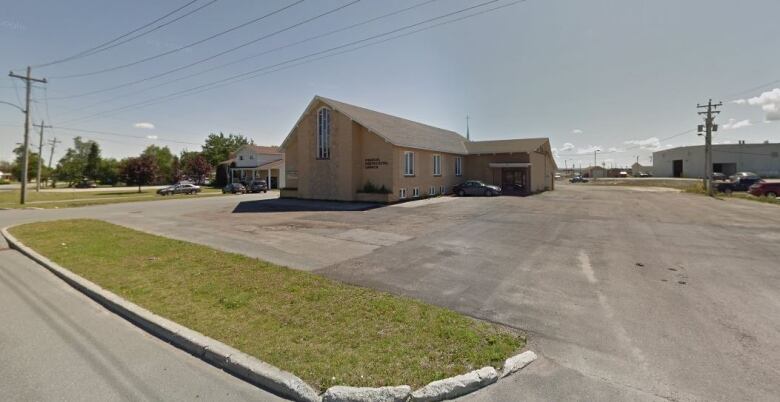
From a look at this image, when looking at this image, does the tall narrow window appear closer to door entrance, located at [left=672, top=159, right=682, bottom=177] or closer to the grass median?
the grass median

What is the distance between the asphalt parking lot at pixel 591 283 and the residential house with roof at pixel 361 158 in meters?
9.93

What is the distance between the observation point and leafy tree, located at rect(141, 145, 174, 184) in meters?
65.5

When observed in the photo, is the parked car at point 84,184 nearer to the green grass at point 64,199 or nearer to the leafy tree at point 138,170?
the leafy tree at point 138,170

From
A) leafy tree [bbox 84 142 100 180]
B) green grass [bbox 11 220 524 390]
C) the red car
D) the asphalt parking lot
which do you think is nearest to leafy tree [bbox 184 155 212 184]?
leafy tree [bbox 84 142 100 180]

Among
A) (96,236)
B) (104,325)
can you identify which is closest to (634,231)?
(104,325)

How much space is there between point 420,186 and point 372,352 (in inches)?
911

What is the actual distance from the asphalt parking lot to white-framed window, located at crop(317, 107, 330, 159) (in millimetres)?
11638

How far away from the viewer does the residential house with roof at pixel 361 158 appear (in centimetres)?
2380

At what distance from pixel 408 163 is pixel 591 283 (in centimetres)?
1961

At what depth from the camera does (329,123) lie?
25.1 m

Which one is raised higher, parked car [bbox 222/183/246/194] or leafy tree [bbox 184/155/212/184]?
leafy tree [bbox 184/155/212/184]

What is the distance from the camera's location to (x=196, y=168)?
197 feet

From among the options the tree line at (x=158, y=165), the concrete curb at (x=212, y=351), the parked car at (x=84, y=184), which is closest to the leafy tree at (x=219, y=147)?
the tree line at (x=158, y=165)

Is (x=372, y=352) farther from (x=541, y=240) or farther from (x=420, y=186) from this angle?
(x=420, y=186)
